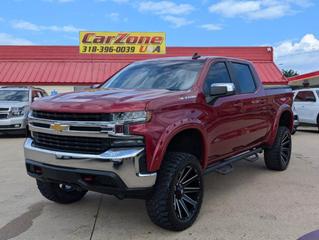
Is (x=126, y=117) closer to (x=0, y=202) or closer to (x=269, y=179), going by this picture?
(x=0, y=202)

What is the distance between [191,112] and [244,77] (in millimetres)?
2207

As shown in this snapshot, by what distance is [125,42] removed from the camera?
30969 mm

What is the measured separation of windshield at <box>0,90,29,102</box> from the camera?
16062mm

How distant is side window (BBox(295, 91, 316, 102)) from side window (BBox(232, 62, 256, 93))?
37.8 feet

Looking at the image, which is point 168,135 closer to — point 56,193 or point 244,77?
point 56,193

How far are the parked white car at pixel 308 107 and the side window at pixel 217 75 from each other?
39.2ft

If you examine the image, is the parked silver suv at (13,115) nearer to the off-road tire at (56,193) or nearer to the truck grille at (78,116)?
the off-road tire at (56,193)

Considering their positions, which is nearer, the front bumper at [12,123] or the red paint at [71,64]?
the front bumper at [12,123]

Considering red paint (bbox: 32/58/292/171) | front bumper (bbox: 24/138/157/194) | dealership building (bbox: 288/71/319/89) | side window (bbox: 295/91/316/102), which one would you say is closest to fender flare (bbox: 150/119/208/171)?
red paint (bbox: 32/58/292/171)

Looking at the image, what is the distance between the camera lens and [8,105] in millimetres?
14898

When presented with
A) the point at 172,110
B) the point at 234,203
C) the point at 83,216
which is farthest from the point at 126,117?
the point at 234,203

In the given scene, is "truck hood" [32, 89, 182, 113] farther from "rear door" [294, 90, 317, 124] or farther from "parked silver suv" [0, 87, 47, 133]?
"rear door" [294, 90, 317, 124]

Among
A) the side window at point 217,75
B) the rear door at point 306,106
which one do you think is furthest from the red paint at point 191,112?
the rear door at point 306,106

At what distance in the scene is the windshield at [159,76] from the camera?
18.3 feet
